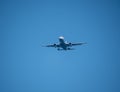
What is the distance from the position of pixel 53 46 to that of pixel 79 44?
6236 millimetres

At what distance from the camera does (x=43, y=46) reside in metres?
80.1

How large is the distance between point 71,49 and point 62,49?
2.31 m

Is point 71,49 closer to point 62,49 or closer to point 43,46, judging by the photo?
point 62,49

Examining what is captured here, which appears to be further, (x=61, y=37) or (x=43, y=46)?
(x=43, y=46)

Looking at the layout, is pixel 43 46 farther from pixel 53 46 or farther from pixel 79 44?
pixel 79 44

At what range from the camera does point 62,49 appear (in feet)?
258

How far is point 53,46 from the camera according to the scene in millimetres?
78750

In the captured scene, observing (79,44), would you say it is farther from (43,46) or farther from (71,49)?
(43,46)

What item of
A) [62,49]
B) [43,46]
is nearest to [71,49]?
[62,49]

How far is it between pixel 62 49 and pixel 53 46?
2.28 metres

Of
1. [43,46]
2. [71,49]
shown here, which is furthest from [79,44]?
[43,46]

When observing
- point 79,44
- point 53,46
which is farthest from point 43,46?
point 79,44
